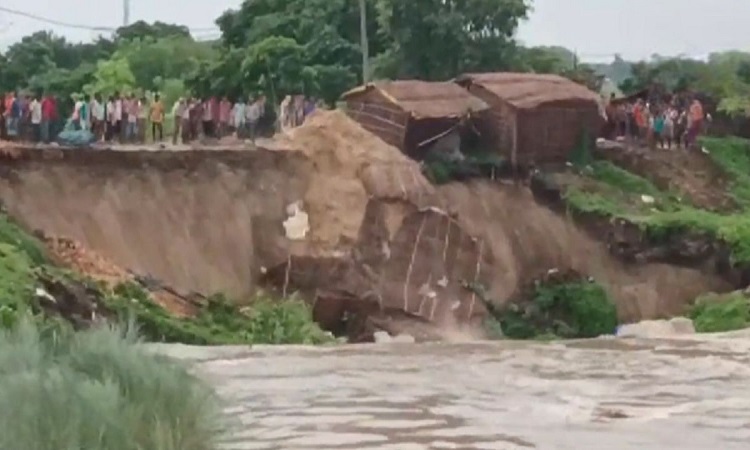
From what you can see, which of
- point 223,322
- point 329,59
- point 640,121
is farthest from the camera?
point 329,59

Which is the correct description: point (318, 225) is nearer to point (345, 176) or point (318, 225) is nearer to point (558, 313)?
point (345, 176)

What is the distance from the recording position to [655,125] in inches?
1487

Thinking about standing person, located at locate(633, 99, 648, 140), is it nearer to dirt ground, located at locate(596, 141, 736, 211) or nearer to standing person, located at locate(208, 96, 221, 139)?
dirt ground, located at locate(596, 141, 736, 211)

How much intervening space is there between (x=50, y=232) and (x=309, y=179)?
6.78 meters

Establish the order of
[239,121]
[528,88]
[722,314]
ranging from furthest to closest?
[528,88] < [239,121] < [722,314]

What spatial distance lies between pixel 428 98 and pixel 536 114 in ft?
9.25

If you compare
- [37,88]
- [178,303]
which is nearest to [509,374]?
[178,303]

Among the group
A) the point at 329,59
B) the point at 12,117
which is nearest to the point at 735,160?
the point at 329,59

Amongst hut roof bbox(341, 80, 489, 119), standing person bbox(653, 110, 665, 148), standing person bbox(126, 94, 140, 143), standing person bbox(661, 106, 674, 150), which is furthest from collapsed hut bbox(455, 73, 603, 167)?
standing person bbox(126, 94, 140, 143)

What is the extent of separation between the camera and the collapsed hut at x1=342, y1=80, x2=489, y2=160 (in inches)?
1260

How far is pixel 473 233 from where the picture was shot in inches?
1220

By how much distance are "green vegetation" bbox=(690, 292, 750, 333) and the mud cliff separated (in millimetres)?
Answer: 2134

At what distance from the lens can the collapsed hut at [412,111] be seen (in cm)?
3200

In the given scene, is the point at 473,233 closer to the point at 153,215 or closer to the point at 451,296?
the point at 451,296
